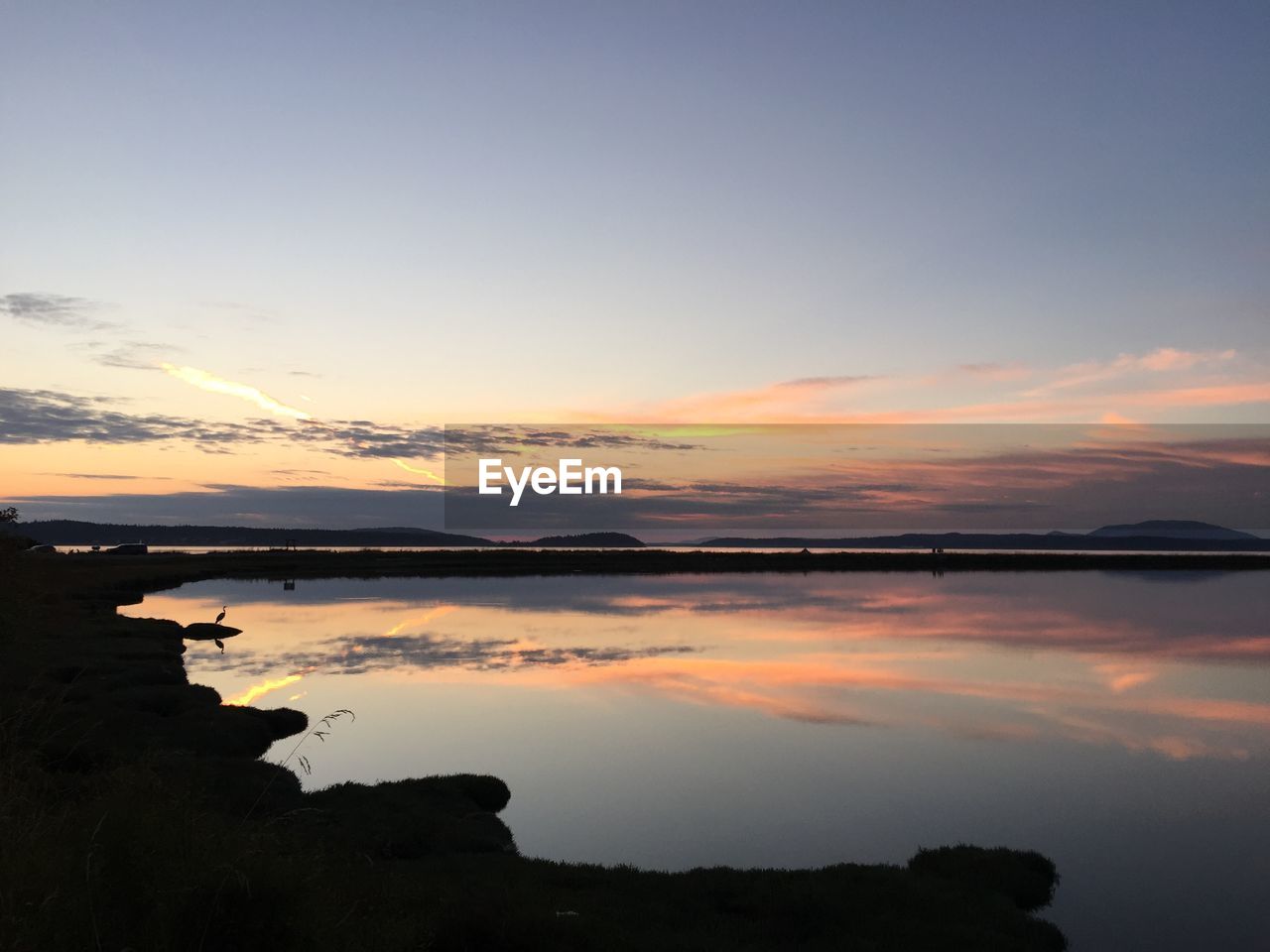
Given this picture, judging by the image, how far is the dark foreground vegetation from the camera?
788 cm

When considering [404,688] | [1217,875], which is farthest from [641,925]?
[404,688]

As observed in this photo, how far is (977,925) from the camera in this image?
45.8 ft

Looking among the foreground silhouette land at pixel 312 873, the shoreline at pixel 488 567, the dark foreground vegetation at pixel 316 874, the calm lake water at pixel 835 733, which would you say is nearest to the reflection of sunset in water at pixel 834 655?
the calm lake water at pixel 835 733

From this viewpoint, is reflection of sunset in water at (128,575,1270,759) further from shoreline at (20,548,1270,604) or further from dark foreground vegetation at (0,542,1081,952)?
shoreline at (20,548,1270,604)

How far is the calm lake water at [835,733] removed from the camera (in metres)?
18.8

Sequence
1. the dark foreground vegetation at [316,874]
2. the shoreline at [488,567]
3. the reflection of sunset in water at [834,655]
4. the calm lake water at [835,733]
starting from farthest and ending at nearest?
the shoreline at [488,567], the reflection of sunset in water at [834,655], the calm lake water at [835,733], the dark foreground vegetation at [316,874]

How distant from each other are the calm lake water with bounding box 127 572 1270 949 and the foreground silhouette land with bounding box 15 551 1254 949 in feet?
6.16

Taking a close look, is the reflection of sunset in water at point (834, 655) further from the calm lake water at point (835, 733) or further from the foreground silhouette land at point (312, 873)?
the foreground silhouette land at point (312, 873)

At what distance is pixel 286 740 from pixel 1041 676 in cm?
3415

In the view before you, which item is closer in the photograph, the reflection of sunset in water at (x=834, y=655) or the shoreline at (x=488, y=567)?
the reflection of sunset in water at (x=834, y=655)

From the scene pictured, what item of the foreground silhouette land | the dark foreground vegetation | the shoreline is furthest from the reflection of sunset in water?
the shoreline

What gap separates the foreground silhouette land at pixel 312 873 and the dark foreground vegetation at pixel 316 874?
1.3 inches

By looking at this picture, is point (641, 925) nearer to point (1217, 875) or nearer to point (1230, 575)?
point (1217, 875)

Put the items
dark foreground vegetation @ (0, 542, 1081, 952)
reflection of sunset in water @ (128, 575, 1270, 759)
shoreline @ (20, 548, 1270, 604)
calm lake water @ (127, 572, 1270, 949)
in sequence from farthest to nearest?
1. shoreline @ (20, 548, 1270, 604)
2. reflection of sunset in water @ (128, 575, 1270, 759)
3. calm lake water @ (127, 572, 1270, 949)
4. dark foreground vegetation @ (0, 542, 1081, 952)
